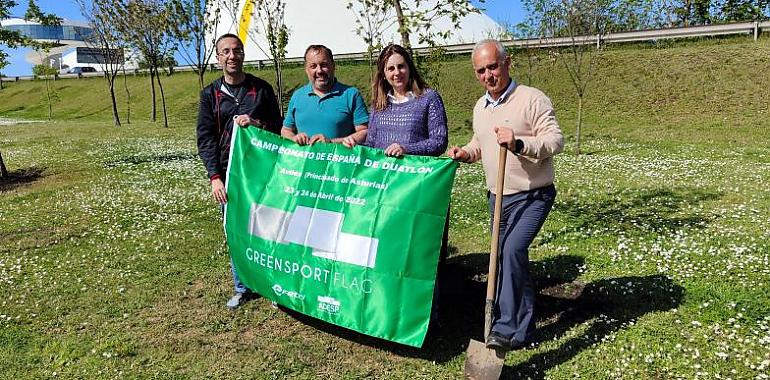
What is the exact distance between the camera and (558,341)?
4676 millimetres

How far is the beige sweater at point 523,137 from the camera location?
12.3 feet

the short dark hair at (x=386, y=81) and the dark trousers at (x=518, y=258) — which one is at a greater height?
the short dark hair at (x=386, y=81)

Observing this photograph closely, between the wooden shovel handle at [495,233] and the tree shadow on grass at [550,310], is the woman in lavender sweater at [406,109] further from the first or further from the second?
the tree shadow on grass at [550,310]

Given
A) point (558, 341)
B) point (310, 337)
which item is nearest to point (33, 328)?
point (310, 337)

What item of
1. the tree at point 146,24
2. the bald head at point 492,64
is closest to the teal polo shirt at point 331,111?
the bald head at point 492,64

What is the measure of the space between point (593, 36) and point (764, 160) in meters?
5.29

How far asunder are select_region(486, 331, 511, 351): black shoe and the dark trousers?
0.27m

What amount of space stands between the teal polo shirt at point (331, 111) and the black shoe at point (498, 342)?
207cm

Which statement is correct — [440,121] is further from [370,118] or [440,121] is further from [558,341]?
[558,341]

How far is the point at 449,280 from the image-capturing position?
5965 millimetres

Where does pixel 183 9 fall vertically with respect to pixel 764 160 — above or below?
above

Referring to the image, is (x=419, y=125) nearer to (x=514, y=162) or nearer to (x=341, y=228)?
(x=514, y=162)

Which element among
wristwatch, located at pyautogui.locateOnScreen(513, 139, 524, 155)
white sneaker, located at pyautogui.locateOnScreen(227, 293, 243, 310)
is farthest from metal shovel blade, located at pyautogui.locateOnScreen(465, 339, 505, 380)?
white sneaker, located at pyautogui.locateOnScreen(227, 293, 243, 310)

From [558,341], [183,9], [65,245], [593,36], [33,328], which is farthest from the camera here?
[183,9]
